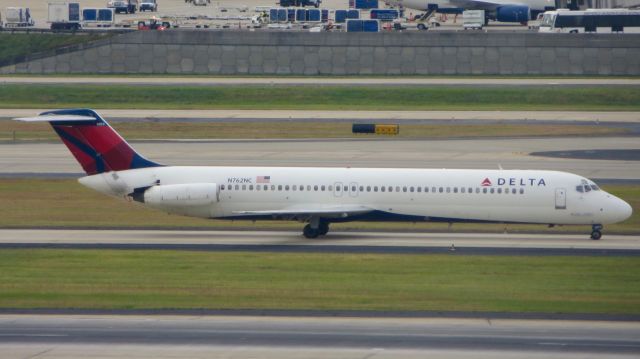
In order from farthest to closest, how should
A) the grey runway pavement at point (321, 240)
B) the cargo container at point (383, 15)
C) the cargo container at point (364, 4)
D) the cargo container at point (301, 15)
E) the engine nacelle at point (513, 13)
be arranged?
the cargo container at point (364, 4) < the engine nacelle at point (513, 13) < the cargo container at point (383, 15) < the cargo container at point (301, 15) < the grey runway pavement at point (321, 240)

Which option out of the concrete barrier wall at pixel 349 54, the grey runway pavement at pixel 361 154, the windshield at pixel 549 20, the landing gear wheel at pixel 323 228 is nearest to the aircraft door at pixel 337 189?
the landing gear wheel at pixel 323 228

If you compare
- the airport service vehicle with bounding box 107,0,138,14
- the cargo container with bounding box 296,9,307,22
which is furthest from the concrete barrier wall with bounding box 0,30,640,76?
the airport service vehicle with bounding box 107,0,138,14

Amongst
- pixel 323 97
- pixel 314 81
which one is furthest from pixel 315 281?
pixel 314 81

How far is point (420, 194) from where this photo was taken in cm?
4538

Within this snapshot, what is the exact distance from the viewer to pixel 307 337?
29172 mm

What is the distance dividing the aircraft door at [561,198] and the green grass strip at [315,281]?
16.4 ft

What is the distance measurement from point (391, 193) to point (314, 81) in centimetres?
6025

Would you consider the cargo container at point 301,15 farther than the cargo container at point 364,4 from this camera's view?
No

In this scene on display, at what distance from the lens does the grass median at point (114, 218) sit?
47.9 meters

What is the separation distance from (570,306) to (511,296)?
199cm

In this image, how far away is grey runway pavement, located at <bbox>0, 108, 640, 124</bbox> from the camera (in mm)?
84625

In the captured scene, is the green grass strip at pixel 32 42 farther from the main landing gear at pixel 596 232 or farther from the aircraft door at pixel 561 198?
the main landing gear at pixel 596 232

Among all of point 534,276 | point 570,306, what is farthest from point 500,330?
point 534,276

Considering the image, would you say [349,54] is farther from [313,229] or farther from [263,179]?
[313,229]
